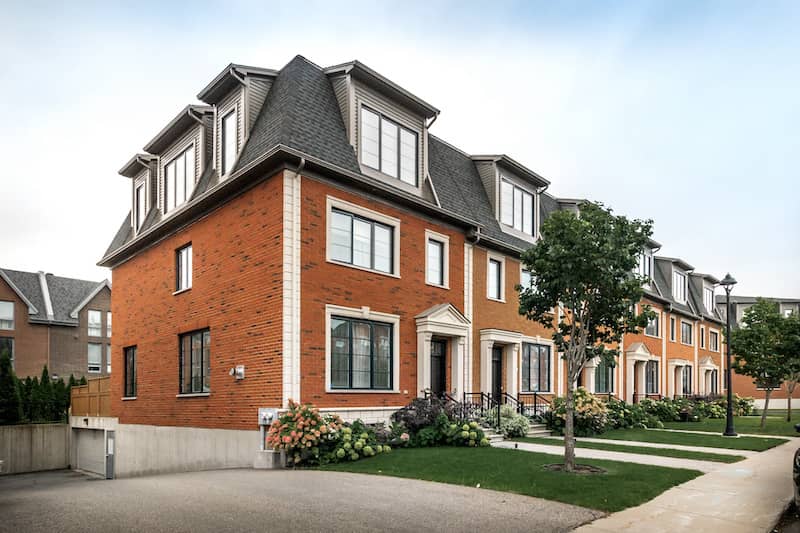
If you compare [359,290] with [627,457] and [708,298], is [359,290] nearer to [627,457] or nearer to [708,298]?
[627,457]

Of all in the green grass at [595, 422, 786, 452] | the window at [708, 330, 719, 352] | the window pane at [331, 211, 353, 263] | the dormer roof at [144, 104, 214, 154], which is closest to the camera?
the window pane at [331, 211, 353, 263]

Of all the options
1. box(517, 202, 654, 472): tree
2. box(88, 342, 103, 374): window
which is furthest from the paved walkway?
box(88, 342, 103, 374): window

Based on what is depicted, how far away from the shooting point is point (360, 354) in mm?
17016

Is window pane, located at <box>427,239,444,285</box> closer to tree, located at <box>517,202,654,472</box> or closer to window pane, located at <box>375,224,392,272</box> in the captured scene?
window pane, located at <box>375,224,392,272</box>

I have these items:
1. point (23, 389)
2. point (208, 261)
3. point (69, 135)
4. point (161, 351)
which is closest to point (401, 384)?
point (208, 261)

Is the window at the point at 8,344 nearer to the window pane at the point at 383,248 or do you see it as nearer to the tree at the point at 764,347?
the window pane at the point at 383,248

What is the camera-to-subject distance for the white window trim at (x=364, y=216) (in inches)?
644

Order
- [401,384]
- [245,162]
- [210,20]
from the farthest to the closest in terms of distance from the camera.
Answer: [401,384] < [245,162] < [210,20]

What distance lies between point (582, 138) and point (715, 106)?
546 centimetres

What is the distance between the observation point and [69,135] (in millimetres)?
17141

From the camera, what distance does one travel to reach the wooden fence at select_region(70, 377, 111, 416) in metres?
25.8

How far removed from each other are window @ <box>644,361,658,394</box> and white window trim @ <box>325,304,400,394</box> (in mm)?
22875

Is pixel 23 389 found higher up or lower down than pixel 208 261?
lower down

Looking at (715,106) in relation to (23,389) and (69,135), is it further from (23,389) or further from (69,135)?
(23,389)
